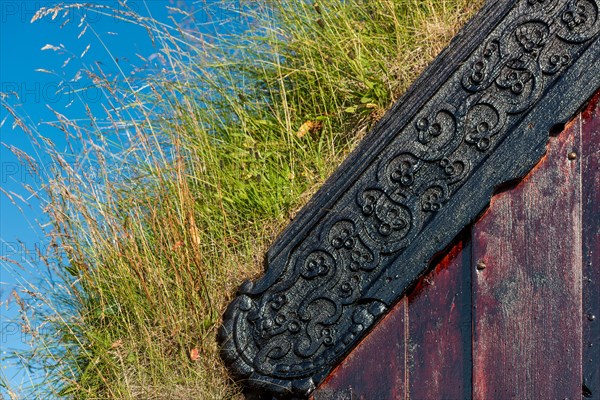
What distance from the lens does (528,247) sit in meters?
2.72

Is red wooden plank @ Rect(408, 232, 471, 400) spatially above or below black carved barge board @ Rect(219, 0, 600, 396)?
below

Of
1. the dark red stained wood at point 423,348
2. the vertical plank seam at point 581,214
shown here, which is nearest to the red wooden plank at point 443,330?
the dark red stained wood at point 423,348

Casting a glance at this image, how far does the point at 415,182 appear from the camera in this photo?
9.25 ft

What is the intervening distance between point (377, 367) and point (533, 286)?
58 centimetres

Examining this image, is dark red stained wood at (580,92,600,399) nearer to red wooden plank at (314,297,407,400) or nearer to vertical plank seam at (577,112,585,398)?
vertical plank seam at (577,112,585,398)

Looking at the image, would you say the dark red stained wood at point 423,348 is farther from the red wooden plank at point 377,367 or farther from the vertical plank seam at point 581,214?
the vertical plank seam at point 581,214

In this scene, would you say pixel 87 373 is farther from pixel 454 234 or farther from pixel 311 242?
pixel 454 234

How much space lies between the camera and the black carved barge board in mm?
2758

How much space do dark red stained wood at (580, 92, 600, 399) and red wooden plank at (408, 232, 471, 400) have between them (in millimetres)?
375

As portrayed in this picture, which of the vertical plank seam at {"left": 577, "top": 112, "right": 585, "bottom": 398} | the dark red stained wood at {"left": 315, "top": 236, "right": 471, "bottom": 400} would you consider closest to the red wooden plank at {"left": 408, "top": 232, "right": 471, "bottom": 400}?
the dark red stained wood at {"left": 315, "top": 236, "right": 471, "bottom": 400}

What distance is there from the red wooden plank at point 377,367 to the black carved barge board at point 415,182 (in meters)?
0.05

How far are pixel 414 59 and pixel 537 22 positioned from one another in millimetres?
833

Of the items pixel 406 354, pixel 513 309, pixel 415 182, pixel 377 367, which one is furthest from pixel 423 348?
pixel 415 182

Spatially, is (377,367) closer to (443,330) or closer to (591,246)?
(443,330)
